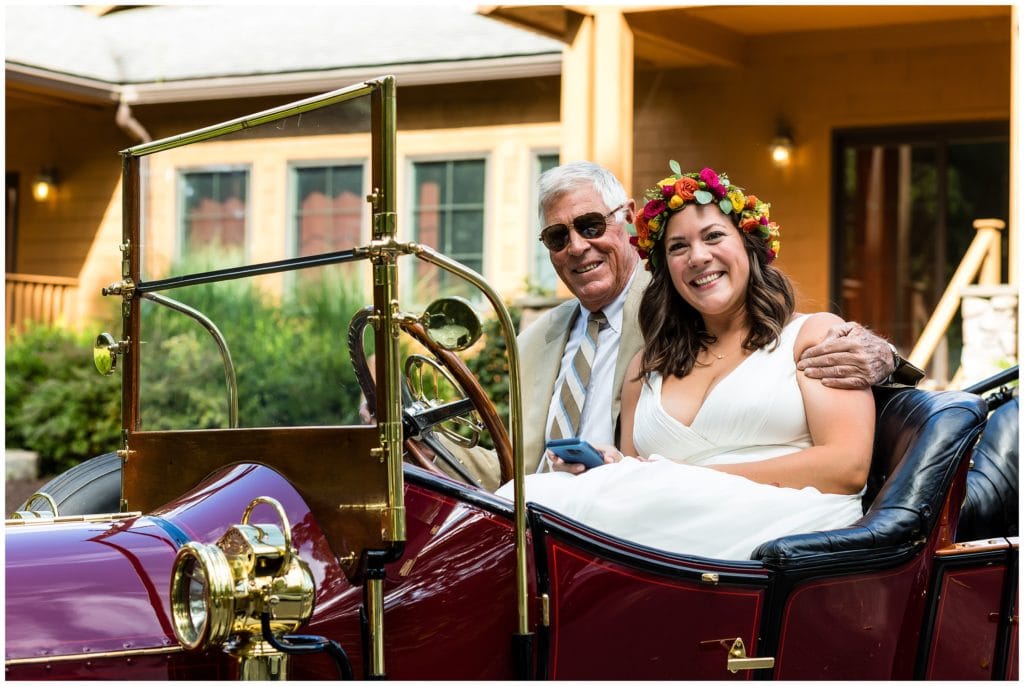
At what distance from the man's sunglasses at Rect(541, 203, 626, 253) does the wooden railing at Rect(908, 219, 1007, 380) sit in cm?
551

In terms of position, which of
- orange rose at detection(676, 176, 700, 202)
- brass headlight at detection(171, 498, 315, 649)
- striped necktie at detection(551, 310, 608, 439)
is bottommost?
brass headlight at detection(171, 498, 315, 649)

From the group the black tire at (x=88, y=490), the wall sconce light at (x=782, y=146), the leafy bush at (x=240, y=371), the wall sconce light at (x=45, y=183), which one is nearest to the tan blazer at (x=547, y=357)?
the black tire at (x=88, y=490)

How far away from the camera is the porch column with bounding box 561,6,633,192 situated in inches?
357

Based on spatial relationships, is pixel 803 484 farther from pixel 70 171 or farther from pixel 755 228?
pixel 70 171

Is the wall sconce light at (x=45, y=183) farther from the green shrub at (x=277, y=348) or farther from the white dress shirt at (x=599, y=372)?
the white dress shirt at (x=599, y=372)

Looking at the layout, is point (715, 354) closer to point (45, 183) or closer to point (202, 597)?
point (202, 597)

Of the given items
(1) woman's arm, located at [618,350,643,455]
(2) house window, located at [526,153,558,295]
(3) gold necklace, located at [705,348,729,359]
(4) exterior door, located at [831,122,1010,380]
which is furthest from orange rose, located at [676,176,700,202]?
(2) house window, located at [526,153,558,295]

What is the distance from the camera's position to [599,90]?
9.19 metres

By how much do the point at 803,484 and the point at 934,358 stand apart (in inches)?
299

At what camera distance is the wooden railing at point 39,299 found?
12.4 m

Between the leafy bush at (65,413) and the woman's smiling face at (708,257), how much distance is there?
308 inches

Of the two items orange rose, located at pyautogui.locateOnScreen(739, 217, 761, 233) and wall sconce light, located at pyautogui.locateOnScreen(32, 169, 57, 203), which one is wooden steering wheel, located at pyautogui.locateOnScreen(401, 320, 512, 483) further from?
wall sconce light, located at pyautogui.locateOnScreen(32, 169, 57, 203)

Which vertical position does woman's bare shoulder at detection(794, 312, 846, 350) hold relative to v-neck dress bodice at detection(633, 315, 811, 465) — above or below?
above

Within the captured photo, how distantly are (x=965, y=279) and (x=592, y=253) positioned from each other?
6045 mm
